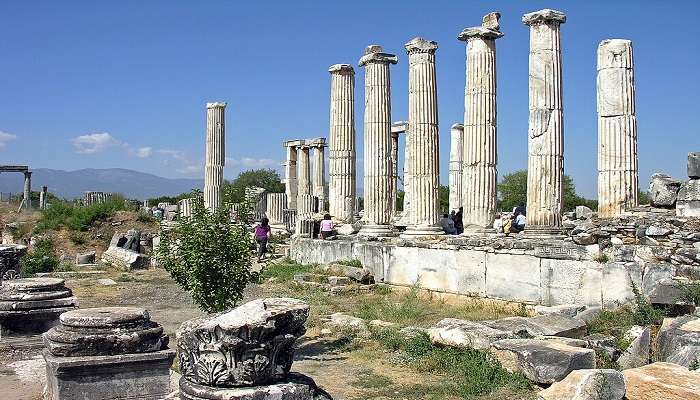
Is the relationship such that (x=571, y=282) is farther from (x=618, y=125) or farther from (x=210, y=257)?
(x=210, y=257)

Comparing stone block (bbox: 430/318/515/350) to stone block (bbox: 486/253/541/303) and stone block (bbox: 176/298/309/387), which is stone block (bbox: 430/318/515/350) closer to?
stone block (bbox: 486/253/541/303)

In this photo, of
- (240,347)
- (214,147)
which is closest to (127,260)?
(214,147)

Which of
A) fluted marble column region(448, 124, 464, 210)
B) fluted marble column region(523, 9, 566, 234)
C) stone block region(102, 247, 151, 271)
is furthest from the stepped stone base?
fluted marble column region(448, 124, 464, 210)

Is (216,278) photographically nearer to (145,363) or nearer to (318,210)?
(145,363)

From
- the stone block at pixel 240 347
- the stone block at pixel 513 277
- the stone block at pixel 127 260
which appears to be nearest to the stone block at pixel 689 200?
the stone block at pixel 513 277

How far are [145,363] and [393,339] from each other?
5.19 meters

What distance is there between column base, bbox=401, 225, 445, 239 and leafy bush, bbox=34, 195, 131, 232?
76.6 ft

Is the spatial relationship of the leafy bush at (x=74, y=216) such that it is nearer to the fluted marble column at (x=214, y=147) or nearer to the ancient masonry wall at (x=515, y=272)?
the fluted marble column at (x=214, y=147)

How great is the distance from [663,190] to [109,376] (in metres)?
12.3

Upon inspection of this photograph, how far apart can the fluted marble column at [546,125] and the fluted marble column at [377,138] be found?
662 centimetres

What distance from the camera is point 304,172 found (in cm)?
4438

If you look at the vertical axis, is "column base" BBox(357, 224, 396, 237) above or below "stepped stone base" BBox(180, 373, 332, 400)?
above

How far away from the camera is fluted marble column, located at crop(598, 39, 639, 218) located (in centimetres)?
1691

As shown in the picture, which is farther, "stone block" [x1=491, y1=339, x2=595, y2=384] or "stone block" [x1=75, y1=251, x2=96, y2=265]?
"stone block" [x1=75, y1=251, x2=96, y2=265]
